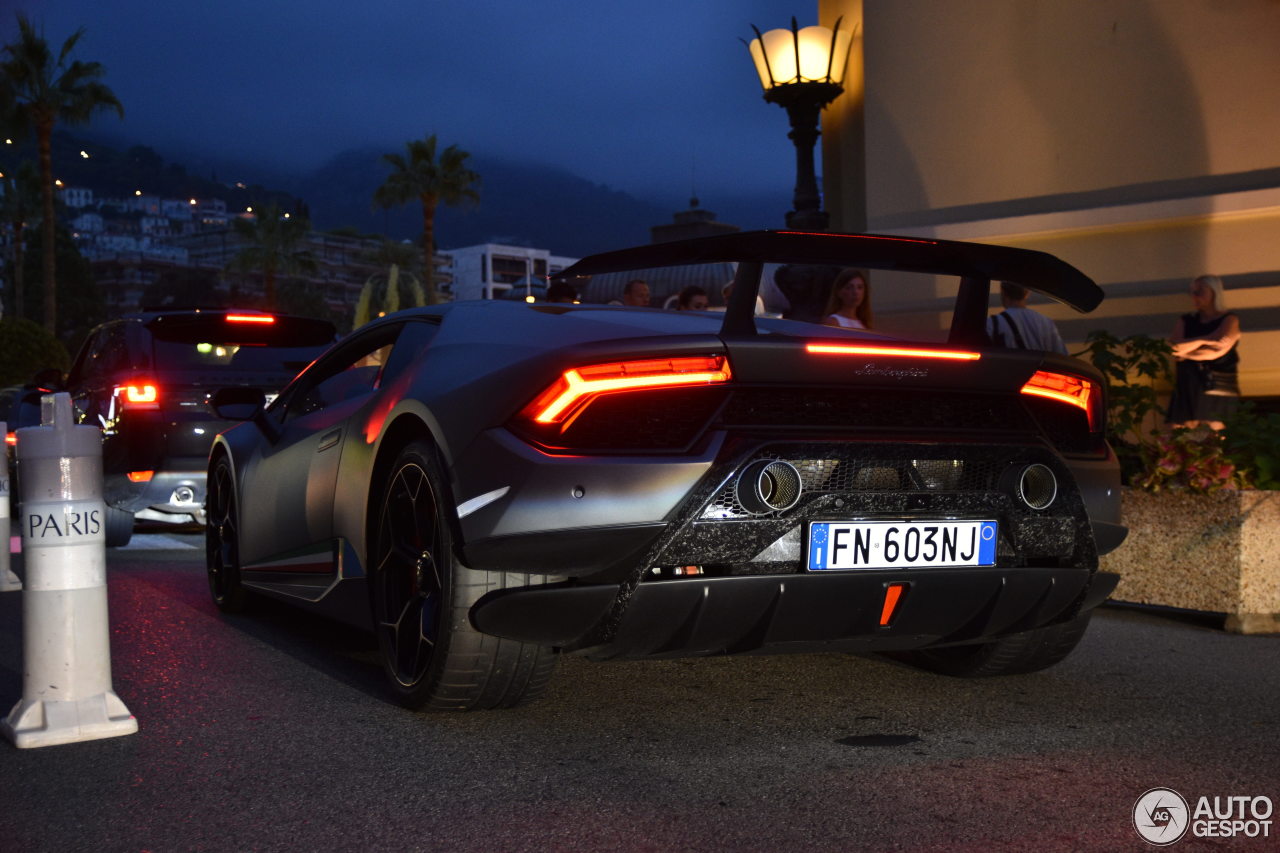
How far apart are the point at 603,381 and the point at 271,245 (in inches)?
3632

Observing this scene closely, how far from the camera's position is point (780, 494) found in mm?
3863

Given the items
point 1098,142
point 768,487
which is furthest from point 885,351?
point 1098,142

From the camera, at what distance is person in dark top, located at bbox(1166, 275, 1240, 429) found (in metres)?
9.07

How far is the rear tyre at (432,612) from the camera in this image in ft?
13.2

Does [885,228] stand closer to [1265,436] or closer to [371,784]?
[1265,436]

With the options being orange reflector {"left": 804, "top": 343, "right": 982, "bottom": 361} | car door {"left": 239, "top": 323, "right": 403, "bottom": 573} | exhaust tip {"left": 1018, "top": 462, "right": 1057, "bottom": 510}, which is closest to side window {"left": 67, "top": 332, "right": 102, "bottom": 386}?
car door {"left": 239, "top": 323, "right": 403, "bottom": 573}

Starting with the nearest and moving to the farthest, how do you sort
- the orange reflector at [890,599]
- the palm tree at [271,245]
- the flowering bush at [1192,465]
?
the orange reflector at [890,599]
the flowering bush at [1192,465]
the palm tree at [271,245]

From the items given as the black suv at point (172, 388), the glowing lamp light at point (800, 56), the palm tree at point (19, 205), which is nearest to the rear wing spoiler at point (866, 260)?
the black suv at point (172, 388)

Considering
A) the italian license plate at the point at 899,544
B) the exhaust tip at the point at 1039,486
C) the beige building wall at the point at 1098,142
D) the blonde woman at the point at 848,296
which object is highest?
the beige building wall at the point at 1098,142

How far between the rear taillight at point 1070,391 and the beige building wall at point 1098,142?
20.3 feet

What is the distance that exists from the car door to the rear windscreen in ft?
11.5

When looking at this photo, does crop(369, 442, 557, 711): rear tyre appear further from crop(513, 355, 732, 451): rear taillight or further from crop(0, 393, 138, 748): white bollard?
crop(0, 393, 138, 748): white bollard
